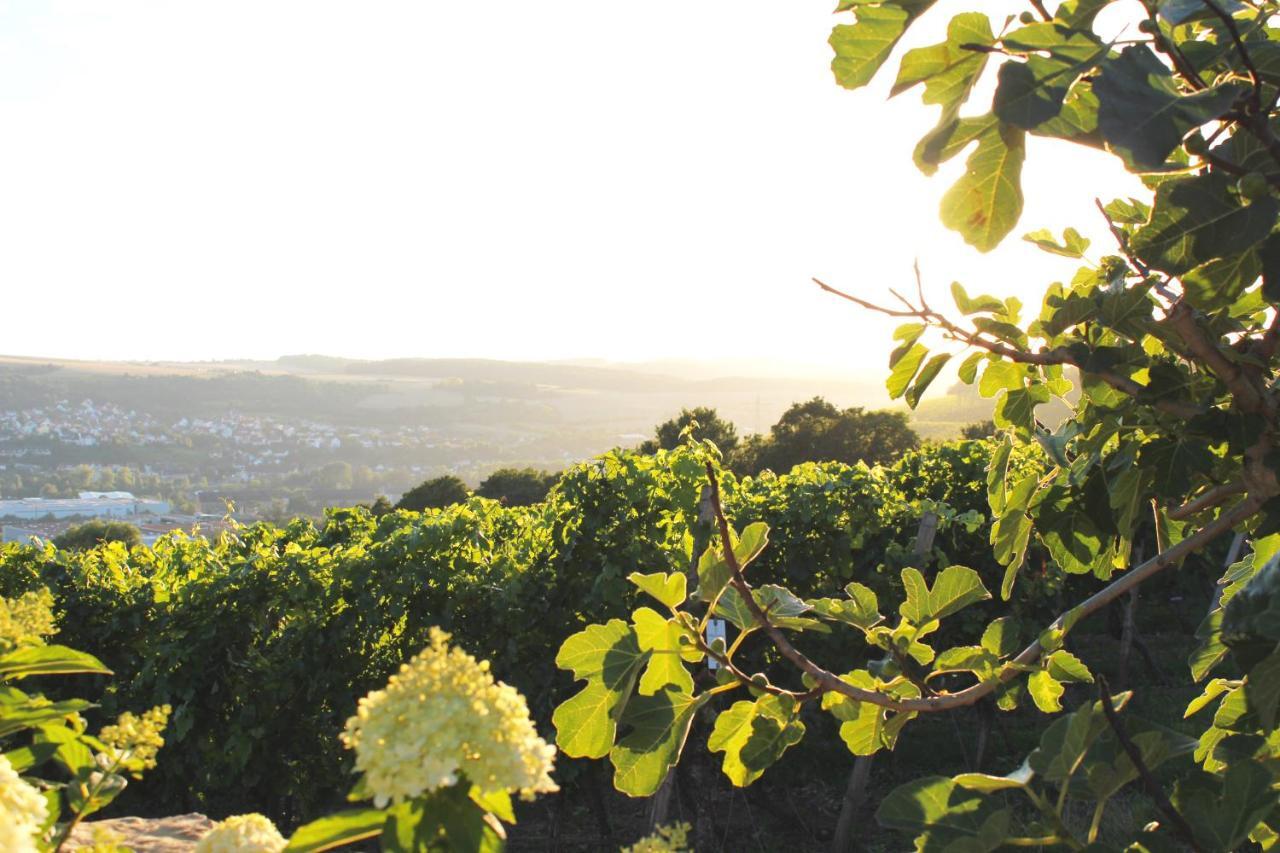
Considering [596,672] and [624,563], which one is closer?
[596,672]

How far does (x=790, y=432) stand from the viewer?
22969 mm

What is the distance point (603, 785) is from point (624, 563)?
151 centimetres

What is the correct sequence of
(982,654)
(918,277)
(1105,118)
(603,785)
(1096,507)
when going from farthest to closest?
1. (603,785)
2. (1096,507)
3. (982,654)
4. (918,277)
5. (1105,118)

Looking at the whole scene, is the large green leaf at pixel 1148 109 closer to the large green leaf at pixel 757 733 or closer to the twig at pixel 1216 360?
the twig at pixel 1216 360

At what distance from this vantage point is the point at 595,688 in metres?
1.26

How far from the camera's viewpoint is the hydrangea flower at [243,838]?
0.94 m

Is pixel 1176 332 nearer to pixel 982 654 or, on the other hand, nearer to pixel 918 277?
pixel 918 277

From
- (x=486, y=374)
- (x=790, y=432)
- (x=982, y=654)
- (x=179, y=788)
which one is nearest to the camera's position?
(x=982, y=654)

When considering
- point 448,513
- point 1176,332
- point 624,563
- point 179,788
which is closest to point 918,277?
point 1176,332

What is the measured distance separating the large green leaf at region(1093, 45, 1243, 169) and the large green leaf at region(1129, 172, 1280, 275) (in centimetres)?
16

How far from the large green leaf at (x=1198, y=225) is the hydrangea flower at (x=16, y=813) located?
46.1 inches

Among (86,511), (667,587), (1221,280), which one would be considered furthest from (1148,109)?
(86,511)

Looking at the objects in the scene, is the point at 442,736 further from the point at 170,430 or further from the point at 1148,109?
the point at 170,430

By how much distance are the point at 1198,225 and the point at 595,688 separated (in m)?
0.87
